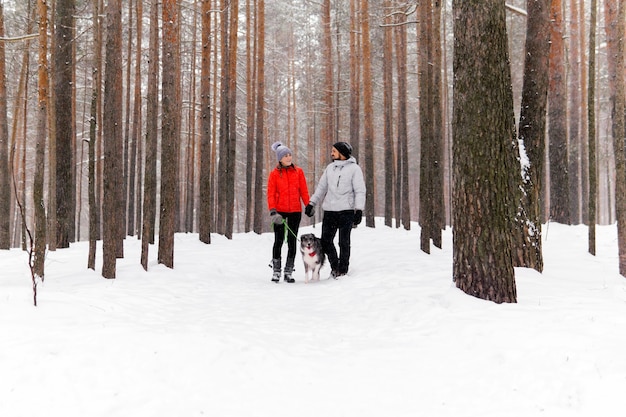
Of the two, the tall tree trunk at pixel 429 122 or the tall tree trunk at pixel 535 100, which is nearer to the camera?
the tall tree trunk at pixel 535 100

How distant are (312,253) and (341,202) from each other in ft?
3.31

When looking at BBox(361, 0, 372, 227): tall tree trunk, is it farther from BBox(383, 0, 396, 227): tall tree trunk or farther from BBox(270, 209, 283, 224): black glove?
BBox(270, 209, 283, 224): black glove

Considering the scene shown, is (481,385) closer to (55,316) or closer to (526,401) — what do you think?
(526,401)

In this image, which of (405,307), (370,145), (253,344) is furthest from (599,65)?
(253,344)

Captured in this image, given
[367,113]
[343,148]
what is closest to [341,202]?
[343,148]

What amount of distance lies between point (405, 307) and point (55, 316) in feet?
11.0

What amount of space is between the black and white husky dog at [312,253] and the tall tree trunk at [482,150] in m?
2.92

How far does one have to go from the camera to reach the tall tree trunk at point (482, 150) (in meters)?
4.31

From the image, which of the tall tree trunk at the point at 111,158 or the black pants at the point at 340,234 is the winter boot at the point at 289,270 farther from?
the tall tree trunk at the point at 111,158

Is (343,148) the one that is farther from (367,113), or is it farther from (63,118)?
(367,113)

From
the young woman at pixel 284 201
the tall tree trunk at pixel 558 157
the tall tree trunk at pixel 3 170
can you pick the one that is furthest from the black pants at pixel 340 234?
the tall tree trunk at pixel 3 170

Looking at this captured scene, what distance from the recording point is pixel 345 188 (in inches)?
277

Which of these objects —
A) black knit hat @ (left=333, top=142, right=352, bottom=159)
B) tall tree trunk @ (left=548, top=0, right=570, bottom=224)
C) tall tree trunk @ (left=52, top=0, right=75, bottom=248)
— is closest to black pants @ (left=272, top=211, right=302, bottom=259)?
black knit hat @ (left=333, top=142, right=352, bottom=159)

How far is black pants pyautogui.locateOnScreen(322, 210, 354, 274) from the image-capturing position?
277 inches
